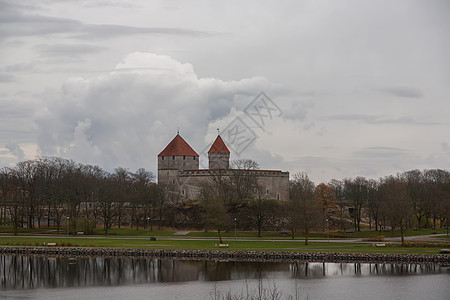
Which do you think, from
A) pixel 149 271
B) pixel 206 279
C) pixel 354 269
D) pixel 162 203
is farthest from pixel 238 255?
Answer: pixel 162 203

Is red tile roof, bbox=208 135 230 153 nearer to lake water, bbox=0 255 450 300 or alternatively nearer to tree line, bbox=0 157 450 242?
tree line, bbox=0 157 450 242

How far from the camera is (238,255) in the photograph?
2338 inches

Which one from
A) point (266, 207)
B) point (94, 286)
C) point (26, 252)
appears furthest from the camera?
point (266, 207)

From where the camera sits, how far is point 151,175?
151125 mm

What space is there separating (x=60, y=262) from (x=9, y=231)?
32.9 metres

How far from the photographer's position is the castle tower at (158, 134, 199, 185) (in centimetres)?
Result: 11369

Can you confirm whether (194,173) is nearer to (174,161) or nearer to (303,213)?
(174,161)

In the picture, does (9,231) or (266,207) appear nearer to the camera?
(9,231)

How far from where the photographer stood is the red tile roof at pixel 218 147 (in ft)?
381

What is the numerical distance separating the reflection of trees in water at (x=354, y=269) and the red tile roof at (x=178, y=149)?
61837 millimetres

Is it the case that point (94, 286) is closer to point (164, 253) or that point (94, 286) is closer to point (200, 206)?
point (164, 253)

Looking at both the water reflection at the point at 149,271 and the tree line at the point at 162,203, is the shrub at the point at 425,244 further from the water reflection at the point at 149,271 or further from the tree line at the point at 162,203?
the tree line at the point at 162,203

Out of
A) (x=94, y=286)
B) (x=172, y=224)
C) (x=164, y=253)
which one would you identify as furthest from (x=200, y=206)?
(x=94, y=286)

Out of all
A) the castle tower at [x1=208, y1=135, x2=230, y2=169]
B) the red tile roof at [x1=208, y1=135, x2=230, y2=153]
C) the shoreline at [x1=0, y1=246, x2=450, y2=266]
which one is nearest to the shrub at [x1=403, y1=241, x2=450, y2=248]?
the shoreline at [x1=0, y1=246, x2=450, y2=266]
